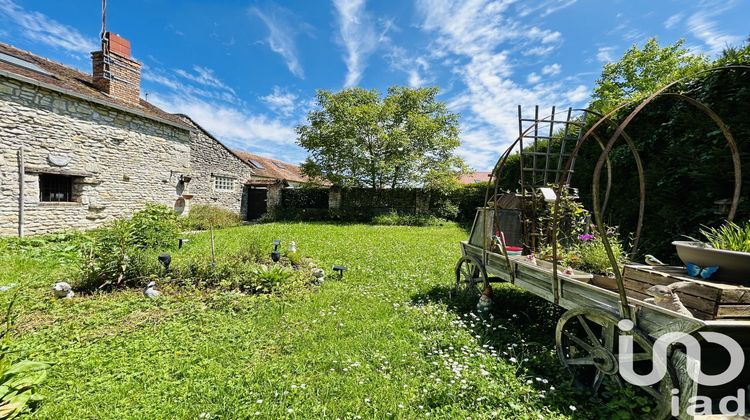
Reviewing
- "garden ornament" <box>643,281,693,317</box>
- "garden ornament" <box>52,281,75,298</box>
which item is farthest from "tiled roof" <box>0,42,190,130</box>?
"garden ornament" <box>643,281,693,317</box>

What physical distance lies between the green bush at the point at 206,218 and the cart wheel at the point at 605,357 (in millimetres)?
12461

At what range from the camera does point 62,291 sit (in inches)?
170

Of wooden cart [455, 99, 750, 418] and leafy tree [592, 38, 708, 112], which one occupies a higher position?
leafy tree [592, 38, 708, 112]

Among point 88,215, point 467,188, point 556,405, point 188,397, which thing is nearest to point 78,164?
point 88,215

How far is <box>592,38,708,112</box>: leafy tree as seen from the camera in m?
19.0

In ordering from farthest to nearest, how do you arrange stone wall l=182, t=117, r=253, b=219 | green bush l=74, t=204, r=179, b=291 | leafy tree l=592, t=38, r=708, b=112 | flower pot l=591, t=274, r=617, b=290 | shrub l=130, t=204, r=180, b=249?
leafy tree l=592, t=38, r=708, b=112, stone wall l=182, t=117, r=253, b=219, shrub l=130, t=204, r=180, b=249, green bush l=74, t=204, r=179, b=291, flower pot l=591, t=274, r=617, b=290

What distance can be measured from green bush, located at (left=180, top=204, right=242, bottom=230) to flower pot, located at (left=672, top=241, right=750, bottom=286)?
13160 mm

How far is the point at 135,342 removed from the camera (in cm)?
319

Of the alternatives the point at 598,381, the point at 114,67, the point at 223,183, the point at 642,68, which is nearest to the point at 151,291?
the point at 598,381

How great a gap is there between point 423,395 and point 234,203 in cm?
1649

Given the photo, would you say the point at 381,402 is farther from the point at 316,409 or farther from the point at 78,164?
the point at 78,164

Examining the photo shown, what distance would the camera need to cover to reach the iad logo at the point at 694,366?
1.77 metres

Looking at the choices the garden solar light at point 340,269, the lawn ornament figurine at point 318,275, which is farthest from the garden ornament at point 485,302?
the lawn ornament figurine at point 318,275

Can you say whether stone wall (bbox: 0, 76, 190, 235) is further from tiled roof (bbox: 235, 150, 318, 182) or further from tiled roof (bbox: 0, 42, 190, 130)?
tiled roof (bbox: 235, 150, 318, 182)
